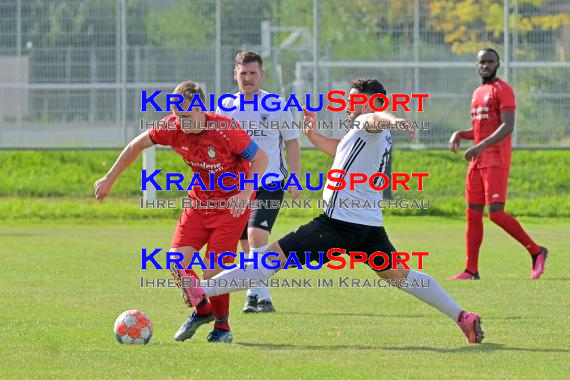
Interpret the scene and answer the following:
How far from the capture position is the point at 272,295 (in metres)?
13.1

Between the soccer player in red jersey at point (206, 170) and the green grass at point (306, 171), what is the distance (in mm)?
16158

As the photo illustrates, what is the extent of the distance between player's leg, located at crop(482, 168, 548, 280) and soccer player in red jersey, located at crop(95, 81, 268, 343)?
518 cm

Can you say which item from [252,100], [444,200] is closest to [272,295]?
[252,100]

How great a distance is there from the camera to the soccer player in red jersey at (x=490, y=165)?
563 inches

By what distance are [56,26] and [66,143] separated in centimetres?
232

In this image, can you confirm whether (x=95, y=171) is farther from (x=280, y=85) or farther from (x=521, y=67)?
(x=521, y=67)

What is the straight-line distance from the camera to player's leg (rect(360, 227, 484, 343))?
31.4 feet

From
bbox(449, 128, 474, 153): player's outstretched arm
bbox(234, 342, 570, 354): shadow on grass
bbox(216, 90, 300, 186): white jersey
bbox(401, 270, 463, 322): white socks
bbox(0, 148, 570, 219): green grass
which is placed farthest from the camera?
bbox(0, 148, 570, 219): green grass

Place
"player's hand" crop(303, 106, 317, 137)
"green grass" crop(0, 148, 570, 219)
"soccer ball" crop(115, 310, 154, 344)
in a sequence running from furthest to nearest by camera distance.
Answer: "green grass" crop(0, 148, 570, 219) < "player's hand" crop(303, 106, 317, 137) < "soccer ball" crop(115, 310, 154, 344)

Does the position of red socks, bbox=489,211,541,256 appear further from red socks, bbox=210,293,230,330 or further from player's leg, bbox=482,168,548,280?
red socks, bbox=210,293,230,330

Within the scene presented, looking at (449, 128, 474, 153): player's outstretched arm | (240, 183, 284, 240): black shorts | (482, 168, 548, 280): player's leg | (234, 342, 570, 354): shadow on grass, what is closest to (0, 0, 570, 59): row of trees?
(449, 128, 474, 153): player's outstretched arm

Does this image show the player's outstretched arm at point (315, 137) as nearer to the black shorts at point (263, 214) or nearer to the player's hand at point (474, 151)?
the black shorts at point (263, 214)

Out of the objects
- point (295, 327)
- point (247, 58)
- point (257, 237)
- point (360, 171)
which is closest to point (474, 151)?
point (257, 237)

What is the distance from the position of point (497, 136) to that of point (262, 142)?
3359 mm
